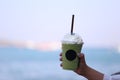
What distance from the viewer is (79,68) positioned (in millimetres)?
1452

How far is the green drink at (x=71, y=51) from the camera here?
1.38 meters

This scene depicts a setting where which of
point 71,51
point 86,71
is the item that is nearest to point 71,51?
point 71,51

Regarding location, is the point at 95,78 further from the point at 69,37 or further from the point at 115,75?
the point at 69,37

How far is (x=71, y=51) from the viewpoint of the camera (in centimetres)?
138

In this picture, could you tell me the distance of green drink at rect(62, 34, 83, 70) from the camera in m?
1.38

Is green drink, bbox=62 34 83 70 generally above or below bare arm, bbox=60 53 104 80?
above

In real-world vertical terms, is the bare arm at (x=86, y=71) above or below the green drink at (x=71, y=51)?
below

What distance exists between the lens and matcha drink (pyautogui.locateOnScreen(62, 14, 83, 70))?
138cm

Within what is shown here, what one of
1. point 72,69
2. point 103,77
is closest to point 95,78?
point 103,77

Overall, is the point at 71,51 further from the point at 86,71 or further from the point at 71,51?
the point at 86,71

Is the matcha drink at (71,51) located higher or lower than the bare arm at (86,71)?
higher

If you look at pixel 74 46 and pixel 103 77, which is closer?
pixel 74 46

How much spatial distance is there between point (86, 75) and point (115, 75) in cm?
11

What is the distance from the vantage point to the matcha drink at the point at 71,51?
138cm
